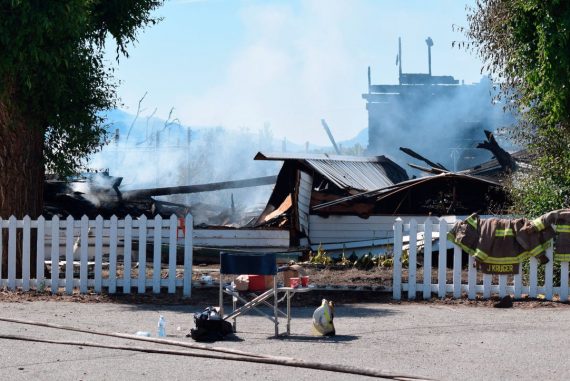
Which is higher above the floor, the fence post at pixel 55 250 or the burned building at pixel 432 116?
the burned building at pixel 432 116

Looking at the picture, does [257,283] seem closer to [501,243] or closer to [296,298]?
[296,298]

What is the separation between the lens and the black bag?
10445mm

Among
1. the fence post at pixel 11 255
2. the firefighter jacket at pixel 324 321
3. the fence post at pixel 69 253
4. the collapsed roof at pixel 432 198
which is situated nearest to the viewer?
the firefighter jacket at pixel 324 321

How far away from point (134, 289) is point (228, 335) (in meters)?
5.40

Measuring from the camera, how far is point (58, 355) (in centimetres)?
937

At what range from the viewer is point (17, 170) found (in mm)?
16641

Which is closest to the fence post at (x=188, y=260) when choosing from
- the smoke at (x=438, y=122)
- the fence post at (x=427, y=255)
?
the fence post at (x=427, y=255)

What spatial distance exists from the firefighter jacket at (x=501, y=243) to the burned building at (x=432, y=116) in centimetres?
5023

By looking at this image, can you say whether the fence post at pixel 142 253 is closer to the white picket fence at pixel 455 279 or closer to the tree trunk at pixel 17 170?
the tree trunk at pixel 17 170

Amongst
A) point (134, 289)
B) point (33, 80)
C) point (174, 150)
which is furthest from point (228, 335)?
point (174, 150)

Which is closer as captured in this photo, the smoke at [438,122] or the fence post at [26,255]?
the fence post at [26,255]

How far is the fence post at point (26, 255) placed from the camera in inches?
618

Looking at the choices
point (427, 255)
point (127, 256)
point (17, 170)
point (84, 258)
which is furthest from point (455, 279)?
point (17, 170)

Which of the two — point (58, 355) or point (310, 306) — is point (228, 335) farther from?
point (310, 306)
